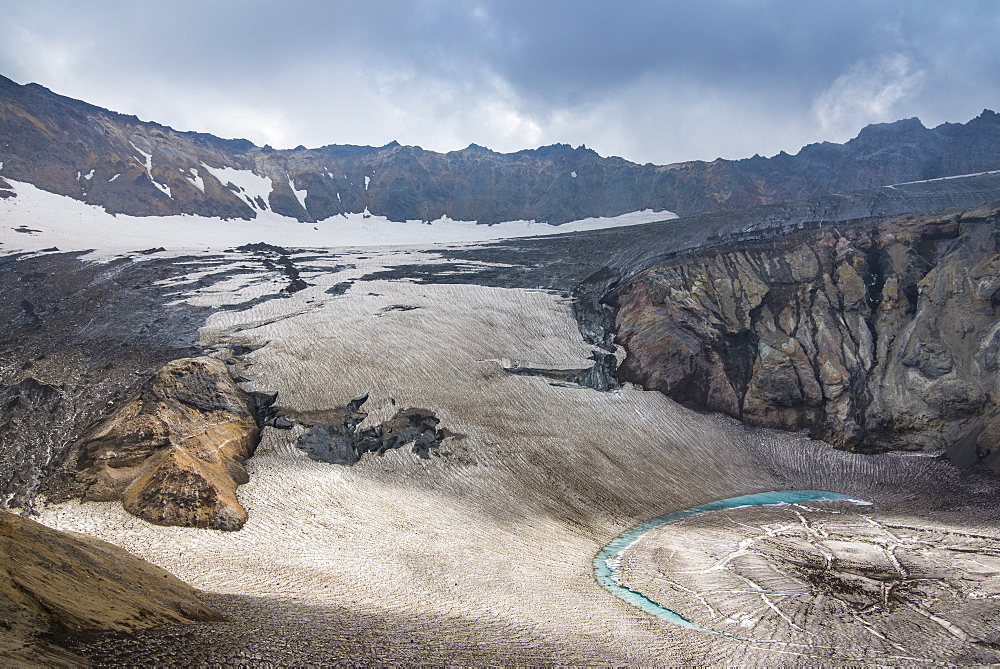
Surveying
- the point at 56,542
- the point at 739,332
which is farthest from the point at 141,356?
the point at 739,332

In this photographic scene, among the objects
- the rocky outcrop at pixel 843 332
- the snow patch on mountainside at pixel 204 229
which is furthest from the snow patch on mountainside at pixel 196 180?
the rocky outcrop at pixel 843 332

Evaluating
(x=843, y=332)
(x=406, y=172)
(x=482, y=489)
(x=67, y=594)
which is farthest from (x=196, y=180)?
(x=67, y=594)

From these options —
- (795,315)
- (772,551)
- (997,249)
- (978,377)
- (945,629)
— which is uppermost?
(997,249)

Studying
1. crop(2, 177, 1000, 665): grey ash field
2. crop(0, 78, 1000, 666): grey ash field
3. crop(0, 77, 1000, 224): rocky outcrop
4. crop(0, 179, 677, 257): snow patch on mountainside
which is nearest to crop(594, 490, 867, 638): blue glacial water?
crop(0, 78, 1000, 666): grey ash field

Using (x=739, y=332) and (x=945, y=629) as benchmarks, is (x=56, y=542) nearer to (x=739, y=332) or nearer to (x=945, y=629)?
(x=945, y=629)

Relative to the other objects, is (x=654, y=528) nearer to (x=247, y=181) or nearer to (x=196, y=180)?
(x=196, y=180)

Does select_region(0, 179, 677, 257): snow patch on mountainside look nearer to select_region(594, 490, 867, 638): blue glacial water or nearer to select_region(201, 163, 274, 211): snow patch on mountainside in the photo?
select_region(201, 163, 274, 211): snow patch on mountainside

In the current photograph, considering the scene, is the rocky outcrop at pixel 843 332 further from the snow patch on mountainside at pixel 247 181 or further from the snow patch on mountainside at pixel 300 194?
the snow patch on mountainside at pixel 247 181
